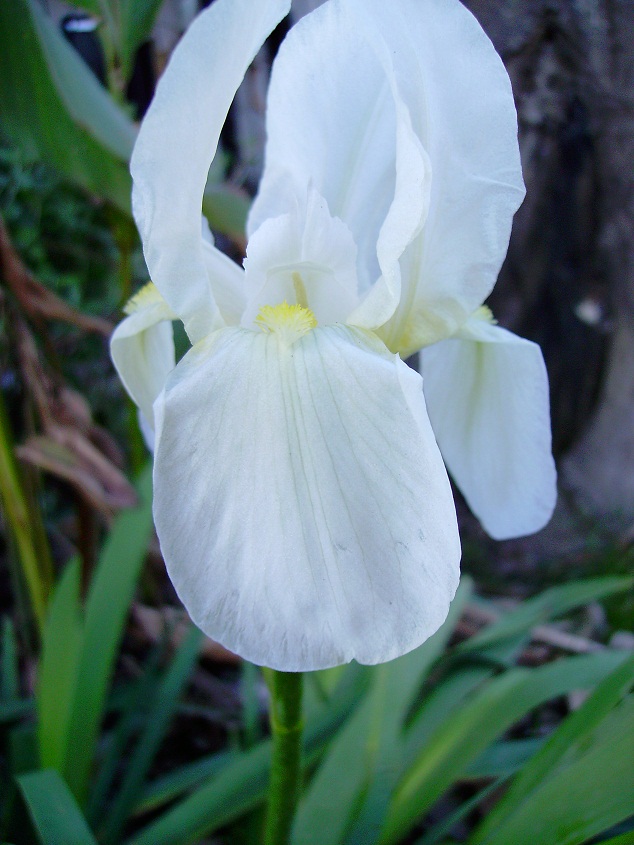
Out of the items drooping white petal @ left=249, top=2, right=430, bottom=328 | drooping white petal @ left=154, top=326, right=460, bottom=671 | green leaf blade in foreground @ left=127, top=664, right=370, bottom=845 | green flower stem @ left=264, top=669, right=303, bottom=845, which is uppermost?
drooping white petal @ left=249, top=2, right=430, bottom=328

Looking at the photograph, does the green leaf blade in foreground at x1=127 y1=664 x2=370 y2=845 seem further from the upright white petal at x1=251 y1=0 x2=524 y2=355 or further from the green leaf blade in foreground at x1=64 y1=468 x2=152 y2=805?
the upright white petal at x1=251 y1=0 x2=524 y2=355

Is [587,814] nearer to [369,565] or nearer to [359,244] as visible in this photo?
[369,565]

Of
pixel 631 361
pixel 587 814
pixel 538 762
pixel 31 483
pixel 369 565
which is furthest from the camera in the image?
pixel 631 361

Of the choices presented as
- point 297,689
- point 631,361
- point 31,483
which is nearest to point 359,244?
point 297,689

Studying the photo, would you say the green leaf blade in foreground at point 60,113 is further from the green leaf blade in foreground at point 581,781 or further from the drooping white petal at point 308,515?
the green leaf blade in foreground at point 581,781

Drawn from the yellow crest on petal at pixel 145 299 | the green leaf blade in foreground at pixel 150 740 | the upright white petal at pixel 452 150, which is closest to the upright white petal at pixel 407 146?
the upright white petal at pixel 452 150

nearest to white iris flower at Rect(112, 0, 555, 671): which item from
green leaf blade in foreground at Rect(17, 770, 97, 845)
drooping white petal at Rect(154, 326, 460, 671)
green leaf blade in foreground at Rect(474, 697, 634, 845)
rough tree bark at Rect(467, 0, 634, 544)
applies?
drooping white petal at Rect(154, 326, 460, 671)

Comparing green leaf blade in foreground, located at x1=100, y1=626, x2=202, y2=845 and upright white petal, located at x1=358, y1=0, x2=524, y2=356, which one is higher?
upright white petal, located at x1=358, y1=0, x2=524, y2=356

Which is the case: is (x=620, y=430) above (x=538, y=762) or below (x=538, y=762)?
below
